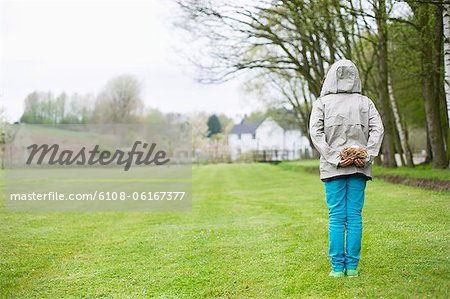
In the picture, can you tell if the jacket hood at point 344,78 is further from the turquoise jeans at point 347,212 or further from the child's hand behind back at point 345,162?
the turquoise jeans at point 347,212

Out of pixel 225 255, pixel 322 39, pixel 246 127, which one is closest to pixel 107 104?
pixel 246 127

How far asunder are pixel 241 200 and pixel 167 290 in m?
11.0

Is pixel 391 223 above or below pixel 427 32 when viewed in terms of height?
below

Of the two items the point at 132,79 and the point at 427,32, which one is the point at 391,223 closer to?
the point at 427,32

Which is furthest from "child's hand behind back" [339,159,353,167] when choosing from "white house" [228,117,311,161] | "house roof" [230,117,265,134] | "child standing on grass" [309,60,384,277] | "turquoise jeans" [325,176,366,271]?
"house roof" [230,117,265,134]

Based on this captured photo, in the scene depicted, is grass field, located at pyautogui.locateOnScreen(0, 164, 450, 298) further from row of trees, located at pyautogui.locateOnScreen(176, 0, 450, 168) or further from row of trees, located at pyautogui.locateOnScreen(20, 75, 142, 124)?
row of trees, located at pyautogui.locateOnScreen(20, 75, 142, 124)

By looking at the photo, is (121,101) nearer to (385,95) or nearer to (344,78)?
(385,95)

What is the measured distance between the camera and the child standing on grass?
Result: 590cm

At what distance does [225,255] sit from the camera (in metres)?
7.77

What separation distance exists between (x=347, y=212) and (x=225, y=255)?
2.37 meters

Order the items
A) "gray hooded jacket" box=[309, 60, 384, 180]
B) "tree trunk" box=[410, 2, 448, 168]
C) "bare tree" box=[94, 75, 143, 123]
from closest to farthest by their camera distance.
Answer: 1. "gray hooded jacket" box=[309, 60, 384, 180]
2. "tree trunk" box=[410, 2, 448, 168]
3. "bare tree" box=[94, 75, 143, 123]

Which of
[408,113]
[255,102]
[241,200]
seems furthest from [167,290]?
[255,102]

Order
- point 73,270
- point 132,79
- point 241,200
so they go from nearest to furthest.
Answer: point 73,270 < point 241,200 < point 132,79

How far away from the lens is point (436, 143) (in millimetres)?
18578
